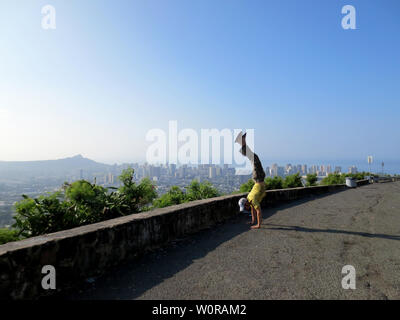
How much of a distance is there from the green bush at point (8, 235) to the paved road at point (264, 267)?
1548 mm

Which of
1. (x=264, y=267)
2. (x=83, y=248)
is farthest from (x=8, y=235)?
(x=264, y=267)

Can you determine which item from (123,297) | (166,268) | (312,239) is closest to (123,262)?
(166,268)

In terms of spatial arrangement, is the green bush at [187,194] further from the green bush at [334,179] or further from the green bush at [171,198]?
the green bush at [334,179]

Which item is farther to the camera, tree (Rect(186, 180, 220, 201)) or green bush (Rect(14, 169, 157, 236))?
tree (Rect(186, 180, 220, 201))

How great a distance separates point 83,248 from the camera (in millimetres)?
3248

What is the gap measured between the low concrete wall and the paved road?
22 centimetres

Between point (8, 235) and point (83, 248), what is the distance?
4.48 ft

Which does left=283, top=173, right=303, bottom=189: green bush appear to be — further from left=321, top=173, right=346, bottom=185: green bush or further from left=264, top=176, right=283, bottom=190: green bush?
left=321, top=173, right=346, bottom=185: green bush

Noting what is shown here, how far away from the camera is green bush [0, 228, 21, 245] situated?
11.7ft

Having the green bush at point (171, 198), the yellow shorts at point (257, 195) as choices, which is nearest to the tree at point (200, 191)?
the green bush at point (171, 198)

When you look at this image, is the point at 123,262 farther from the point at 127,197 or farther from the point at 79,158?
the point at 79,158

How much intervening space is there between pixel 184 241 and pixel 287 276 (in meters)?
2.21

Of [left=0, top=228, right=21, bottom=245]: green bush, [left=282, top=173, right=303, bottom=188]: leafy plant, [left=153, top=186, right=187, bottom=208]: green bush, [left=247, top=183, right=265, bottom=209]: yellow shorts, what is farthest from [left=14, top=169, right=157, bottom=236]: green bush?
[left=282, top=173, right=303, bottom=188]: leafy plant

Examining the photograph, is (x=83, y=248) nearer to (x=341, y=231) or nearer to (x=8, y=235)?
(x=8, y=235)
